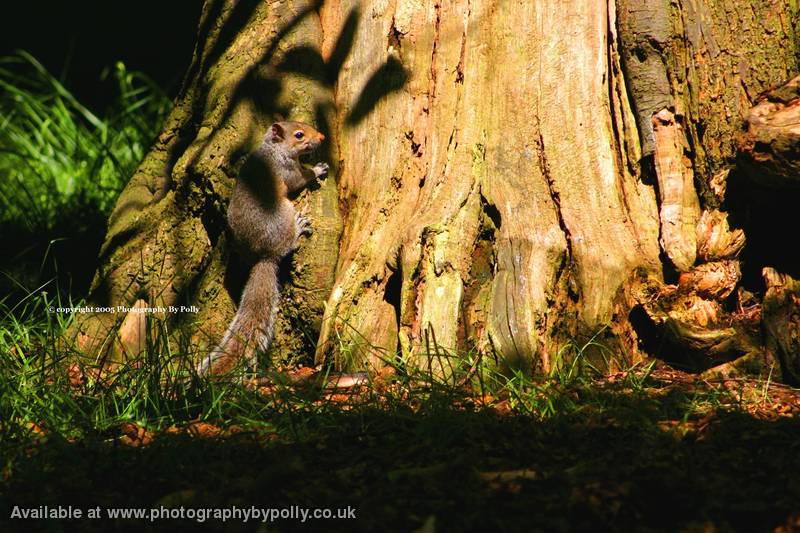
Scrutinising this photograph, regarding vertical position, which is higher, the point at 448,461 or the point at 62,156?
the point at 62,156

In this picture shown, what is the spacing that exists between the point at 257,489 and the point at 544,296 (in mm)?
1449

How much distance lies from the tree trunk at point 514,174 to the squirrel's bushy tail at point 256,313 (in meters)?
0.09

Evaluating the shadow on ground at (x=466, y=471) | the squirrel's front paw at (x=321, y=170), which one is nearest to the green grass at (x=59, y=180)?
the squirrel's front paw at (x=321, y=170)

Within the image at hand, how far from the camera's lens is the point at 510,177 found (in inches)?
134

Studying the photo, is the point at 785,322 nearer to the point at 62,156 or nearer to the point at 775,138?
the point at 775,138

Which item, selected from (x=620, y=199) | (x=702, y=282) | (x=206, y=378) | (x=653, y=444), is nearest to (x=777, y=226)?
(x=702, y=282)

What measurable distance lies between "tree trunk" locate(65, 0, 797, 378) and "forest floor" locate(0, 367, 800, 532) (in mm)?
355

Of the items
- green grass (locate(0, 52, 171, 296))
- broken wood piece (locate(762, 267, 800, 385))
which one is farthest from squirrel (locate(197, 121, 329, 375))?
broken wood piece (locate(762, 267, 800, 385))

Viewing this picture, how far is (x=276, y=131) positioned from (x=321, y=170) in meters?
0.29

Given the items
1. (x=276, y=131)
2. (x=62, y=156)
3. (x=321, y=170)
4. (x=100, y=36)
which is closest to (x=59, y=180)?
(x=62, y=156)

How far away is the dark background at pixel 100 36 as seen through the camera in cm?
800

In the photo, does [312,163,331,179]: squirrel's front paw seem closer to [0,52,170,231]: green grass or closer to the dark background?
[0,52,170,231]: green grass

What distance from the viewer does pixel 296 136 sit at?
4.04 meters

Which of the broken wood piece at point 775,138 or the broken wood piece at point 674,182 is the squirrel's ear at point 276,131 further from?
the broken wood piece at point 775,138
